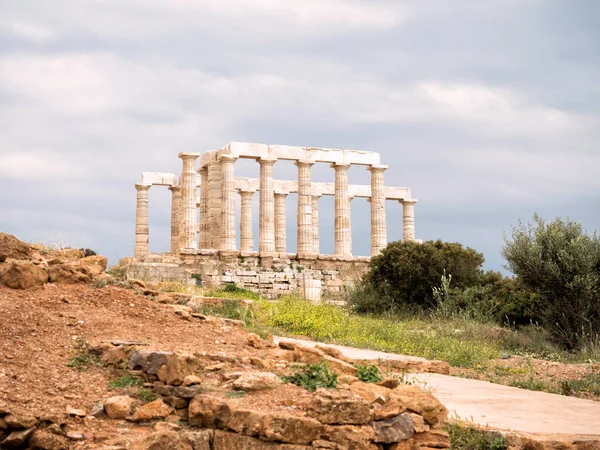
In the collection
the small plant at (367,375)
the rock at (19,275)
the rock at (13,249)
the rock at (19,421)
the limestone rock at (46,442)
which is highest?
the rock at (13,249)

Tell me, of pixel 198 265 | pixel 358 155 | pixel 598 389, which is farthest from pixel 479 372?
pixel 358 155

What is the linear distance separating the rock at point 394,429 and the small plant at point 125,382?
8.63ft

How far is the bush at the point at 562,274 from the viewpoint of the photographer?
70.2ft

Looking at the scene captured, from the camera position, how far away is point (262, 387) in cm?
856

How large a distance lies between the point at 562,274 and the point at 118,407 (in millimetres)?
16131

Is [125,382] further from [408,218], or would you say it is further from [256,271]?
[408,218]

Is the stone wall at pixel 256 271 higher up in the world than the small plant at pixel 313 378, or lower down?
higher up

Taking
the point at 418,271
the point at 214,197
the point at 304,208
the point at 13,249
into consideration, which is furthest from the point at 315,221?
the point at 13,249

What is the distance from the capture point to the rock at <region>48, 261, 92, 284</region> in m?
11.9

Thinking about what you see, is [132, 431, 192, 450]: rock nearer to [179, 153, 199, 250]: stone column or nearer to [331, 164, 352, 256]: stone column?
[179, 153, 199, 250]: stone column

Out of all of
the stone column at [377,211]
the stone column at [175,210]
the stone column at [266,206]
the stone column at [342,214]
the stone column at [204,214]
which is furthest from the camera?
the stone column at [175,210]

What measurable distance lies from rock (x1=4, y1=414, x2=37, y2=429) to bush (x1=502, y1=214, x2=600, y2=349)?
1620 centimetres

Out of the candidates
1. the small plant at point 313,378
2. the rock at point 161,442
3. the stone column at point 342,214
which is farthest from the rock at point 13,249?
the stone column at point 342,214

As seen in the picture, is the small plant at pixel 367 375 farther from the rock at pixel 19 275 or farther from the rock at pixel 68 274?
the rock at pixel 19 275
